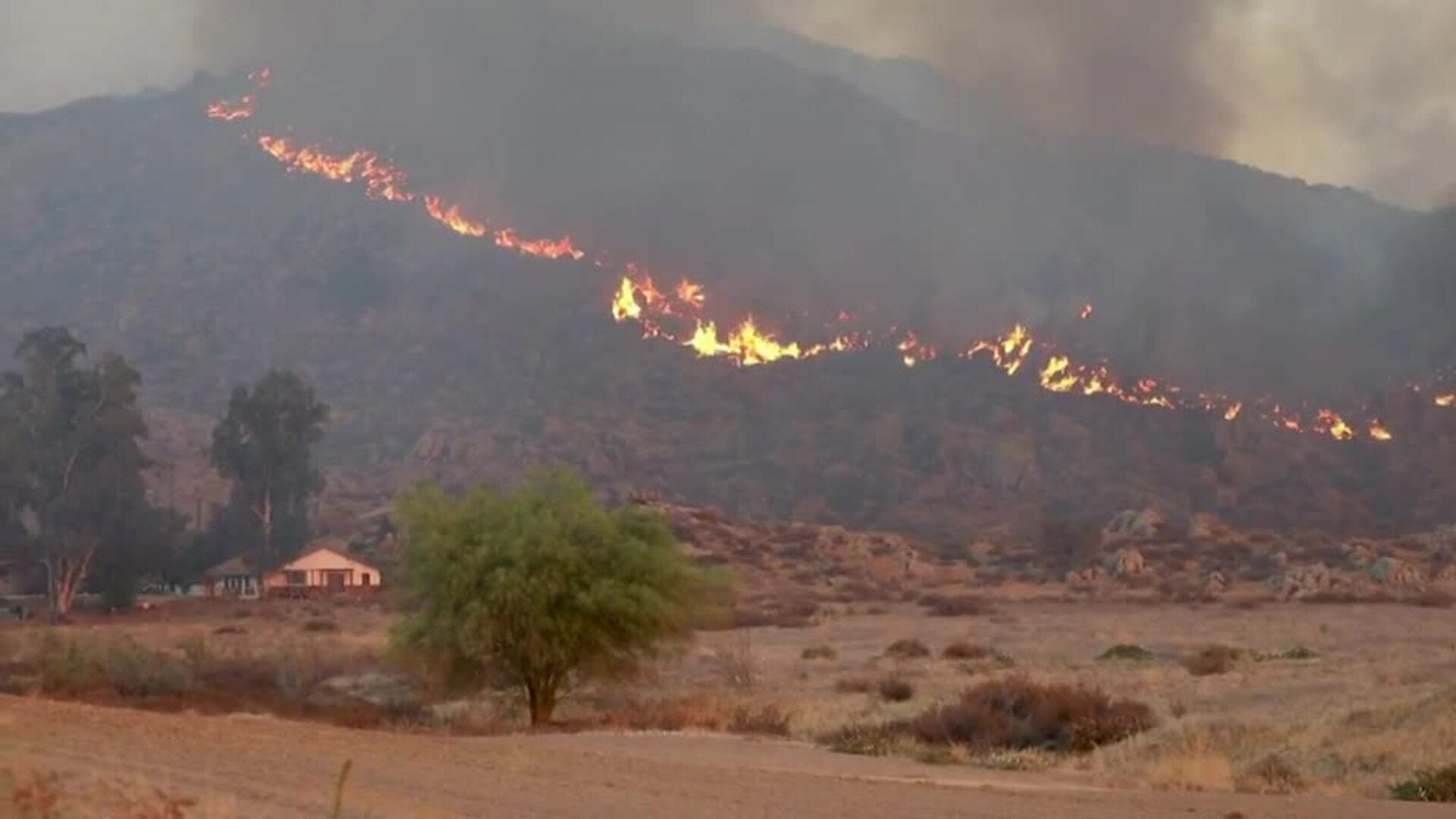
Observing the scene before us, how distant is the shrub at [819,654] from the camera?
58.7m

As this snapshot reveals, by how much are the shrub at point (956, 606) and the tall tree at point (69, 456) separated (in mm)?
41370

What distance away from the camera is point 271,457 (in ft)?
370

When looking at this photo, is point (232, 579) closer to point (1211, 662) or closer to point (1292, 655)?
point (1292, 655)

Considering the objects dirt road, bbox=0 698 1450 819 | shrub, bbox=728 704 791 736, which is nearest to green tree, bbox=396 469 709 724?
shrub, bbox=728 704 791 736

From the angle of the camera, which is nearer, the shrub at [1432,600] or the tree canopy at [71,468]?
the shrub at [1432,600]

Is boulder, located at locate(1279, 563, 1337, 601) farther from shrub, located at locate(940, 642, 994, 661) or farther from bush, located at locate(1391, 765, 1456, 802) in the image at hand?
bush, located at locate(1391, 765, 1456, 802)

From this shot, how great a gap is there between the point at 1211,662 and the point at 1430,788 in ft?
87.5

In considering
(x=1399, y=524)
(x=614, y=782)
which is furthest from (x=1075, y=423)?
(x=614, y=782)

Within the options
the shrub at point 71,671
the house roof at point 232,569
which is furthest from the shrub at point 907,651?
the house roof at point 232,569

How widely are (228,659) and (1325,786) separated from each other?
114 ft

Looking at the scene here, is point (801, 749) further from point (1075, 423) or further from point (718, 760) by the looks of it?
point (1075, 423)

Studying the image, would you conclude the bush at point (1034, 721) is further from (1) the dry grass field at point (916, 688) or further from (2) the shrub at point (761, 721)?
(2) the shrub at point (761, 721)

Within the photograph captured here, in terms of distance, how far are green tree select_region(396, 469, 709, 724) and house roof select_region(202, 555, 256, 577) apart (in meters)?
72.1

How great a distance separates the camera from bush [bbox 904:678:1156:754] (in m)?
33.9
